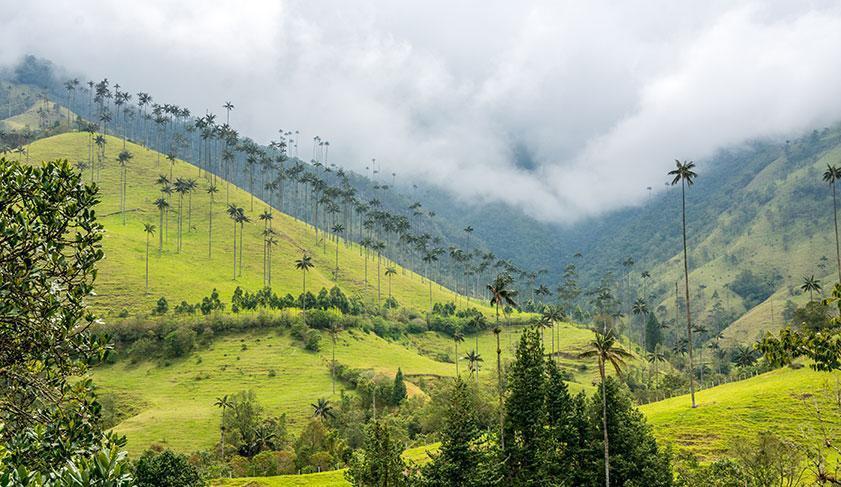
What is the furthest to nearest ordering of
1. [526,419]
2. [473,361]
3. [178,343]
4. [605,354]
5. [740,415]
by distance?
[473,361] < [178,343] < [740,415] < [526,419] < [605,354]

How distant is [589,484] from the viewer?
56500 mm

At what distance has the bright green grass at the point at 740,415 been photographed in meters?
76.9

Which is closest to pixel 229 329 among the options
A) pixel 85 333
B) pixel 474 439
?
pixel 474 439

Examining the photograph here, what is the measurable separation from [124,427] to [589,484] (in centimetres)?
8833

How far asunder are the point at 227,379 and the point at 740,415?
10530cm

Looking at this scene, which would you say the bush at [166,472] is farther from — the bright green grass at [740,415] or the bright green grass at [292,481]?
the bright green grass at [740,415]

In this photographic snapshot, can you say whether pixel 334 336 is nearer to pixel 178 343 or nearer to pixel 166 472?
pixel 178 343

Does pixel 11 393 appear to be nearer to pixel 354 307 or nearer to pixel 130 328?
pixel 130 328

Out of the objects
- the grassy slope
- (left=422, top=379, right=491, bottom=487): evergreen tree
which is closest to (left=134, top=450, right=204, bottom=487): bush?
(left=422, top=379, right=491, bottom=487): evergreen tree

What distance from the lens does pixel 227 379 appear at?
435 ft

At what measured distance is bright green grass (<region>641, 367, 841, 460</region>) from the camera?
252ft

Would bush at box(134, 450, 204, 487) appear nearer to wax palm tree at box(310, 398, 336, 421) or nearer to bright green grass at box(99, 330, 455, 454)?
bright green grass at box(99, 330, 455, 454)

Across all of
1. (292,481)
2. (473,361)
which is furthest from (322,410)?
(473,361)

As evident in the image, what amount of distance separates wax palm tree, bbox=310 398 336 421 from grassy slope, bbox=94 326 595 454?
422 cm
